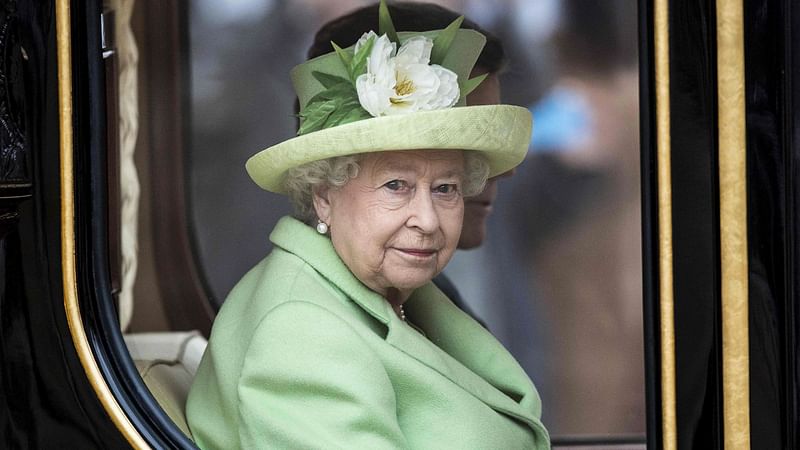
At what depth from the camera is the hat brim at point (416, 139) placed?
1.18m

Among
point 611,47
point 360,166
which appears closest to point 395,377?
point 360,166

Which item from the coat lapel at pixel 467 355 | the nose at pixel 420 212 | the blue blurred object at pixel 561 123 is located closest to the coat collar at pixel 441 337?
the coat lapel at pixel 467 355

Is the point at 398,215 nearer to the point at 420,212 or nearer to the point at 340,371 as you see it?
the point at 420,212

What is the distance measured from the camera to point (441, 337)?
1.32 meters

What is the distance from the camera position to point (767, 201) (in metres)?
1.20

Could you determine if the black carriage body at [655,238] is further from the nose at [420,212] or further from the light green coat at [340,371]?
the nose at [420,212]

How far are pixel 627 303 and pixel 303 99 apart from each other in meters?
0.45

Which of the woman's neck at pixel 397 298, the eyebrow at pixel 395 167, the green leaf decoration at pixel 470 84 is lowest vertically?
the woman's neck at pixel 397 298

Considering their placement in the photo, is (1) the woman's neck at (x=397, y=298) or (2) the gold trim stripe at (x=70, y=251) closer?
(2) the gold trim stripe at (x=70, y=251)

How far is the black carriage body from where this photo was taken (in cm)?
118

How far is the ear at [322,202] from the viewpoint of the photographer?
126cm

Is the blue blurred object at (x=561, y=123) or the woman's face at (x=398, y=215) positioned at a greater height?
the blue blurred object at (x=561, y=123)

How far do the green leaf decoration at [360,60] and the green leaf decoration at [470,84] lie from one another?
0.38ft

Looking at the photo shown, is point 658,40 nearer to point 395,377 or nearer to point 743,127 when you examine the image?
point 743,127
